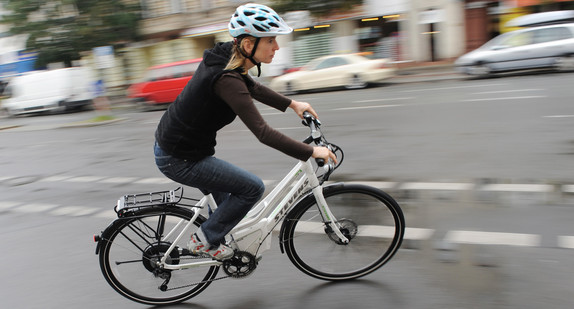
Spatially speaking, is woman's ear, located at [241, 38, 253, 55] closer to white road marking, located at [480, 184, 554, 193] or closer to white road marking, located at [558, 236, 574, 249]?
white road marking, located at [558, 236, 574, 249]

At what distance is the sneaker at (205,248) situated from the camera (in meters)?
3.31

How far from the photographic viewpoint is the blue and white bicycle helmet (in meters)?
2.82

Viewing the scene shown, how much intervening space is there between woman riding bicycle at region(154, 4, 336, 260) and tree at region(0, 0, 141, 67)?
27.5 metres

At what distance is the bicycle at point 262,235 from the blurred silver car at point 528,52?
1406 cm

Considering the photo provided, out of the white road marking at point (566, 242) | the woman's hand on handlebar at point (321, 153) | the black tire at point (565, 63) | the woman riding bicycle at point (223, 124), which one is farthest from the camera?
the black tire at point (565, 63)

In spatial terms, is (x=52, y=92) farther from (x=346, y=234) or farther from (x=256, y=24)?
(x=256, y=24)

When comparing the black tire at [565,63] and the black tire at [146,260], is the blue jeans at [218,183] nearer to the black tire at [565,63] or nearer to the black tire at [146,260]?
the black tire at [146,260]

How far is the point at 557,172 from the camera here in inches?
224

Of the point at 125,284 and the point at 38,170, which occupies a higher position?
the point at 125,284

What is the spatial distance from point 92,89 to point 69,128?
6830 mm

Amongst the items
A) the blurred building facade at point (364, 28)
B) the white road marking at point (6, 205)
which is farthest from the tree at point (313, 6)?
the white road marking at point (6, 205)

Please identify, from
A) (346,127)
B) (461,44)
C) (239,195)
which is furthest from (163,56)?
(239,195)

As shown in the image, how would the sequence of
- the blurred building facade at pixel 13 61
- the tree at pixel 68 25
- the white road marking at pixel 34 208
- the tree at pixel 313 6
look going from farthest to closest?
the blurred building facade at pixel 13 61 → the tree at pixel 68 25 → the tree at pixel 313 6 → the white road marking at pixel 34 208

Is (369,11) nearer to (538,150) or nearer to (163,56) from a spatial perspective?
(163,56)
